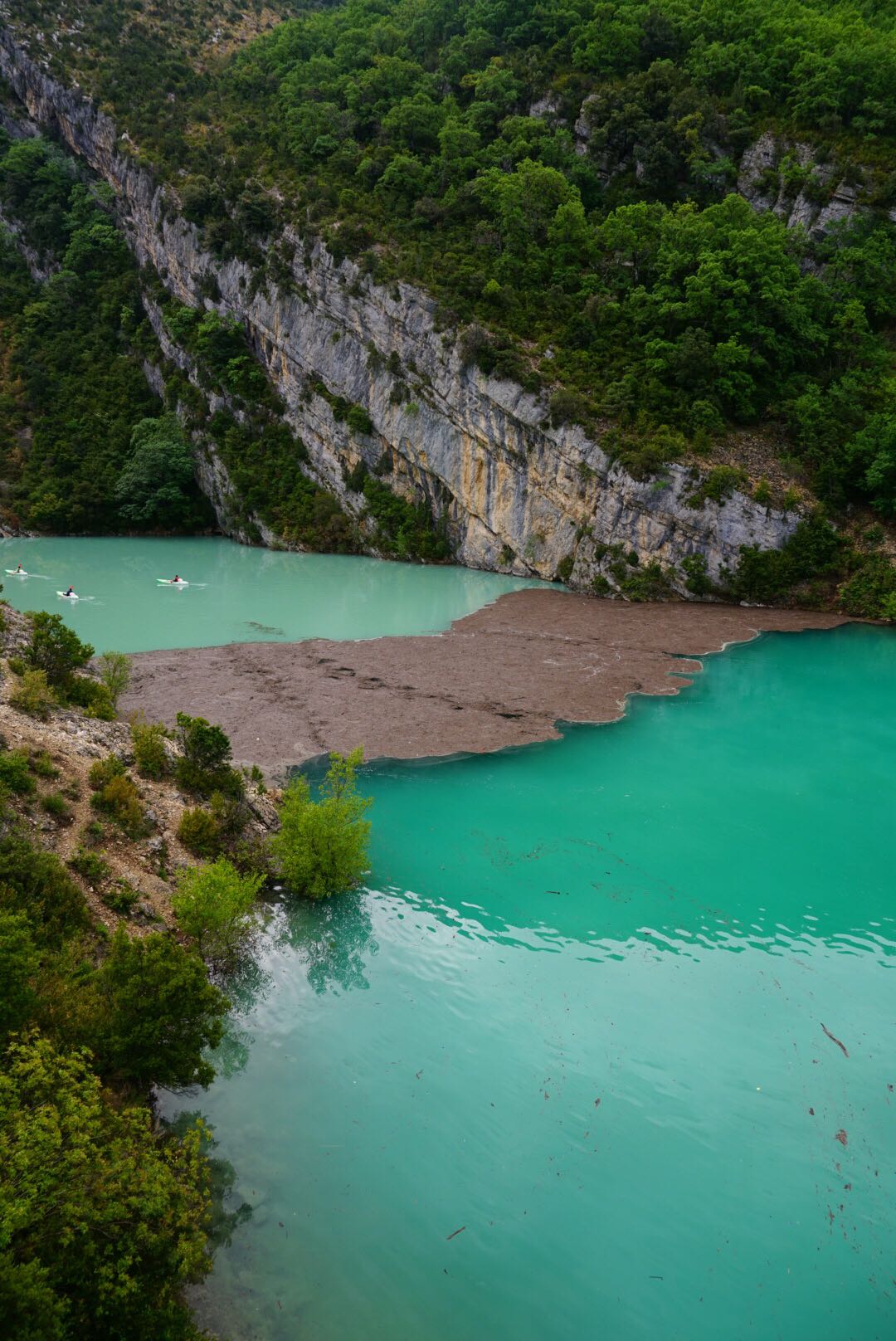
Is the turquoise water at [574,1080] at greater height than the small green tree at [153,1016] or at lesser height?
lesser

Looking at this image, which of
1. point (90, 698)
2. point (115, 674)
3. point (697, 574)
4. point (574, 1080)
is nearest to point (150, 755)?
point (90, 698)

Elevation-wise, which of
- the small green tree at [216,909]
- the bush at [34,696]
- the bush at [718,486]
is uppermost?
the bush at [718,486]

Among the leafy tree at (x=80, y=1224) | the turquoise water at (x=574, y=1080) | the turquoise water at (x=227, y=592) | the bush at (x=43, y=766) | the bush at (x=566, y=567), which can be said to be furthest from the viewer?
the bush at (x=566, y=567)

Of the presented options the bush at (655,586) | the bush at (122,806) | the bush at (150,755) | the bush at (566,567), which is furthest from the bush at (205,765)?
the bush at (566,567)

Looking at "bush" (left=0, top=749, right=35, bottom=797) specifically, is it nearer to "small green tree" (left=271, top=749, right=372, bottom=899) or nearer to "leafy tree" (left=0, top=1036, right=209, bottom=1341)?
"small green tree" (left=271, top=749, right=372, bottom=899)

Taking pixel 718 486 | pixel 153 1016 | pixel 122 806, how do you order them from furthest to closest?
1. pixel 718 486
2. pixel 122 806
3. pixel 153 1016

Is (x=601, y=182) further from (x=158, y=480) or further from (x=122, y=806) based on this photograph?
(x=122, y=806)

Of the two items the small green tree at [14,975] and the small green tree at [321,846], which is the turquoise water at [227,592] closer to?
the small green tree at [321,846]

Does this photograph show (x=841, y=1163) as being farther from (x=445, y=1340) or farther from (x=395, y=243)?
(x=395, y=243)
